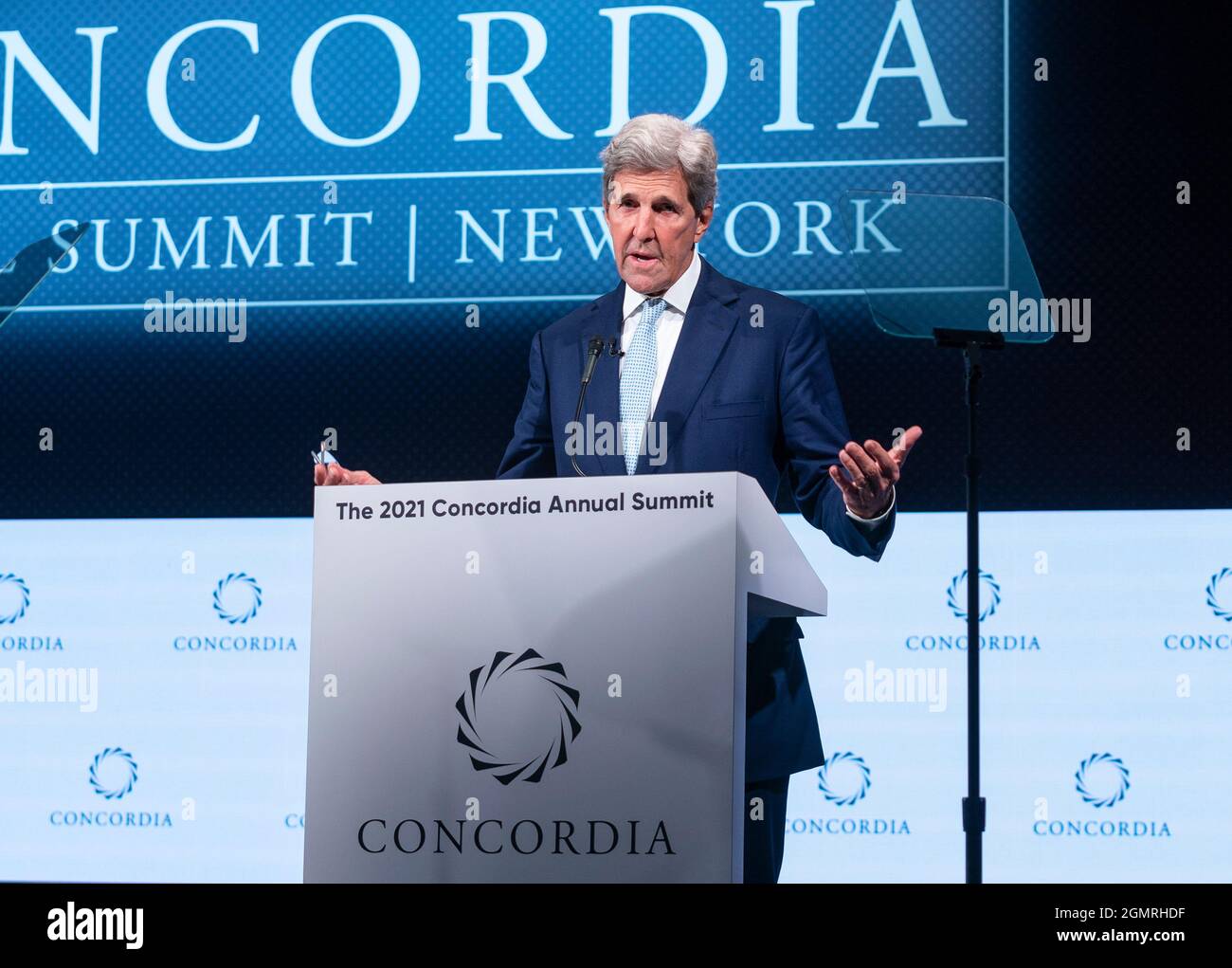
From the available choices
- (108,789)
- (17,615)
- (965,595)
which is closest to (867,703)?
(965,595)

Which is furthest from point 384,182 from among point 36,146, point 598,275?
point 36,146

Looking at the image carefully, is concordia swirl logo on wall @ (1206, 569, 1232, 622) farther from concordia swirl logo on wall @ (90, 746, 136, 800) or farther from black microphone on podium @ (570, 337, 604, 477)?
concordia swirl logo on wall @ (90, 746, 136, 800)

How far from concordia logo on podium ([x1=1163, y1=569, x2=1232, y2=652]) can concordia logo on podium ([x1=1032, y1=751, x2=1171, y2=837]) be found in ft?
1.06

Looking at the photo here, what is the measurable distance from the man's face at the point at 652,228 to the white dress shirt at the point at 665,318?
0.06 ft

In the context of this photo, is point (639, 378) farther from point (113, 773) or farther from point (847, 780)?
point (113, 773)

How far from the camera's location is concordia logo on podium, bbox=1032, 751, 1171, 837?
3.54 meters

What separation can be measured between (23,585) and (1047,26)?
10.6ft

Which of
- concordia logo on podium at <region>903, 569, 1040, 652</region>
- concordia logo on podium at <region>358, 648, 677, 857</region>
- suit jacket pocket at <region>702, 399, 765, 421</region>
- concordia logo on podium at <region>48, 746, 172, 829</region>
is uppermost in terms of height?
suit jacket pocket at <region>702, 399, 765, 421</region>

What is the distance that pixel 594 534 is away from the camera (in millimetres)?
1836

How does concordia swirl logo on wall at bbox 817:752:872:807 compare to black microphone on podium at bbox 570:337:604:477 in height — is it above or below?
below

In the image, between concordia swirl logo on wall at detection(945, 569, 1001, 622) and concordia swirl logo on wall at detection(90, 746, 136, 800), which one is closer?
concordia swirl logo on wall at detection(945, 569, 1001, 622)

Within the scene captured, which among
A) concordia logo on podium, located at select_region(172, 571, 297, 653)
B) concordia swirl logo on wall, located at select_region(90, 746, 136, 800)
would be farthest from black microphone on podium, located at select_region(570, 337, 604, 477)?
concordia swirl logo on wall, located at select_region(90, 746, 136, 800)
